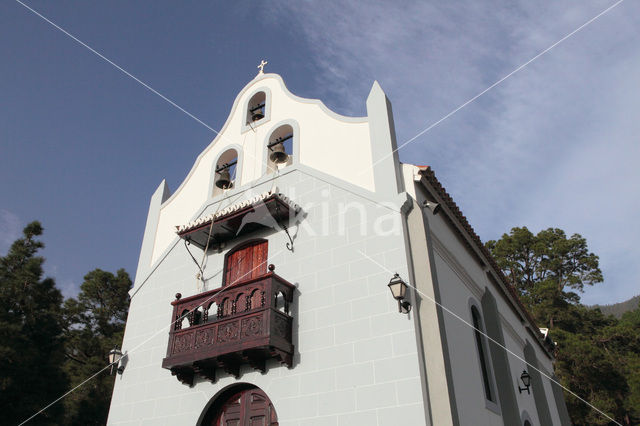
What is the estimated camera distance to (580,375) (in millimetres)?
22938

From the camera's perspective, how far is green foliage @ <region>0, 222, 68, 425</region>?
13219 mm

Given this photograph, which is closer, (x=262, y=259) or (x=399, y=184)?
(x=399, y=184)

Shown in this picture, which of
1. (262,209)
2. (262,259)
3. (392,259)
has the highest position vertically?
(262,209)

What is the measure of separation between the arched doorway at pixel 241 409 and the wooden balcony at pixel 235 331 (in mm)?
395

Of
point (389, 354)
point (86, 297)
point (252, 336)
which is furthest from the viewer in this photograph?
point (86, 297)

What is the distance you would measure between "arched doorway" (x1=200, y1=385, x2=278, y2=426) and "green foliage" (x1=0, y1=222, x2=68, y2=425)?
301 inches

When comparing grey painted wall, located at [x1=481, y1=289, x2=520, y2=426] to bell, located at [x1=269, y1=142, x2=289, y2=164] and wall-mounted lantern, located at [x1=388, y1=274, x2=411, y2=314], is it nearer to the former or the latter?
wall-mounted lantern, located at [x1=388, y1=274, x2=411, y2=314]

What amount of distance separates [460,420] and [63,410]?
12668mm

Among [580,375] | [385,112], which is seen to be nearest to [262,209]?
[385,112]

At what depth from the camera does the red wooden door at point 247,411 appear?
8148mm

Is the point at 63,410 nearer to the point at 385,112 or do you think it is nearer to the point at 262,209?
the point at 262,209

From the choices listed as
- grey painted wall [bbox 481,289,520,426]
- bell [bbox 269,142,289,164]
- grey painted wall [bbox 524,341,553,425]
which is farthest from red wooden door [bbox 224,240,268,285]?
grey painted wall [bbox 524,341,553,425]

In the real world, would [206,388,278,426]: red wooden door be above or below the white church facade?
below

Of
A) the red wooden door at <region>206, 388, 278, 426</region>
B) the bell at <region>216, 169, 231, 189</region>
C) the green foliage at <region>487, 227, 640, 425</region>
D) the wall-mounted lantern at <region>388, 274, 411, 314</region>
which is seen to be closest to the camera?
the wall-mounted lantern at <region>388, 274, 411, 314</region>
